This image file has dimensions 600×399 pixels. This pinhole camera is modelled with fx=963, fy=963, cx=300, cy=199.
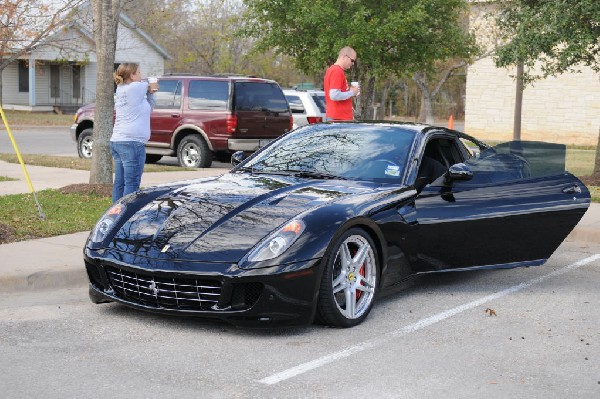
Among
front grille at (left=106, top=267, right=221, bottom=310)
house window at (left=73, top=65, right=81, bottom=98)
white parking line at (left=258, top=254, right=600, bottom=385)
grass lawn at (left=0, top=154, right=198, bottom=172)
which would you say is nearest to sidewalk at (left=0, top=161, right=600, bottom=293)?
front grille at (left=106, top=267, right=221, bottom=310)

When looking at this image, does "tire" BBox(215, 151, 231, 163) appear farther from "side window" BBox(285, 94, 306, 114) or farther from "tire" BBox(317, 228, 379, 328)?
"tire" BBox(317, 228, 379, 328)

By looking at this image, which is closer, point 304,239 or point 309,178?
point 304,239

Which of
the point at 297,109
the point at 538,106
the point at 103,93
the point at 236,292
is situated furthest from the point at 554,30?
the point at 538,106

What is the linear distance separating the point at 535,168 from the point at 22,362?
15.3 feet

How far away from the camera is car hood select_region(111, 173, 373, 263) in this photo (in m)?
6.33

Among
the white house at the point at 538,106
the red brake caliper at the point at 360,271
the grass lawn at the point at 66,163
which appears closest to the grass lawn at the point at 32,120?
the white house at the point at 538,106

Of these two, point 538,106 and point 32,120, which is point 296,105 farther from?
point 32,120

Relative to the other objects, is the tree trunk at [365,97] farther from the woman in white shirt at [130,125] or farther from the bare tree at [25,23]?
the woman in white shirt at [130,125]

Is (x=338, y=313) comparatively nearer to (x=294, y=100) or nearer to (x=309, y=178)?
(x=309, y=178)

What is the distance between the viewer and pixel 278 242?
6.26m

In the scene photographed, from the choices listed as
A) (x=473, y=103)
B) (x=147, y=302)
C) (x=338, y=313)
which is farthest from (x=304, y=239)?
(x=473, y=103)

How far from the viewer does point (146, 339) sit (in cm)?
623

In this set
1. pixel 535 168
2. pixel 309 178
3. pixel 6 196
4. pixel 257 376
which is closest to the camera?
pixel 257 376

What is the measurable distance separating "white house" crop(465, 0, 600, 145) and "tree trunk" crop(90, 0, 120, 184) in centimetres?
2209
